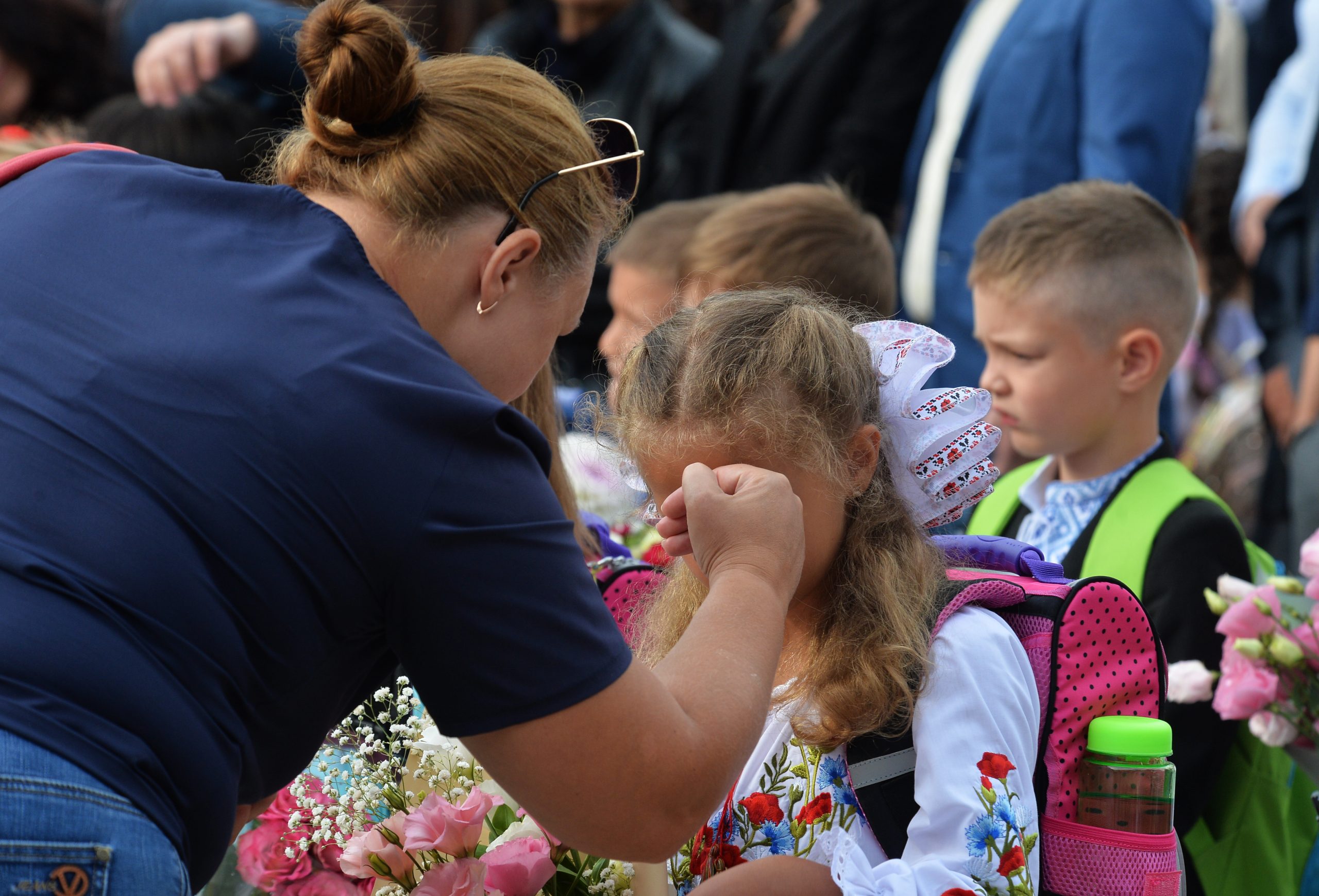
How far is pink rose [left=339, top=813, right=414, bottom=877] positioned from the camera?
143cm

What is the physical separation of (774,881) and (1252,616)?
0.89m

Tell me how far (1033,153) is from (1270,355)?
124cm

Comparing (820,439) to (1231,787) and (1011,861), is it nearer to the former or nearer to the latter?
(1011,861)

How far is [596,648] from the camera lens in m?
1.23

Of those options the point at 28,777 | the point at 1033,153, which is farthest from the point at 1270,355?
the point at 28,777

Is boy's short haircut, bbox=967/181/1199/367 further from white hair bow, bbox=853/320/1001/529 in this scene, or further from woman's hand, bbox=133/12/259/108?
woman's hand, bbox=133/12/259/108

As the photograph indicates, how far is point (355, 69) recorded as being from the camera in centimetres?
138

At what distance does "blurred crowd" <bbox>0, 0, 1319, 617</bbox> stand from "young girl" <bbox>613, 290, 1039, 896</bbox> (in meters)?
1.22

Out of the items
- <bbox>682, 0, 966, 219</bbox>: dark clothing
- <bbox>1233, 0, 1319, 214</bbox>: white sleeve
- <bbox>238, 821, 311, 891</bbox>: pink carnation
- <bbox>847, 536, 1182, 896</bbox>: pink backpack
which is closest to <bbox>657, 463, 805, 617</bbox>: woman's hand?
<bbox>847, 536, 1182, 896</bbox>: pink backpack

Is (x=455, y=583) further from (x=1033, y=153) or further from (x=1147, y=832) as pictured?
(x=1033, y=153)

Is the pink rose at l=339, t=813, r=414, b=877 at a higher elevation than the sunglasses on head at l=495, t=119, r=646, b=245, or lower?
lower

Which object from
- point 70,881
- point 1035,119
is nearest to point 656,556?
point 70,881

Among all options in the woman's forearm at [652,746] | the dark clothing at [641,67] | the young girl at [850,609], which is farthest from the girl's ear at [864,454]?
the dark clothing at [641,67]

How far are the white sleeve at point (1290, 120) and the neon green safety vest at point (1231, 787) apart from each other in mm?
2257
